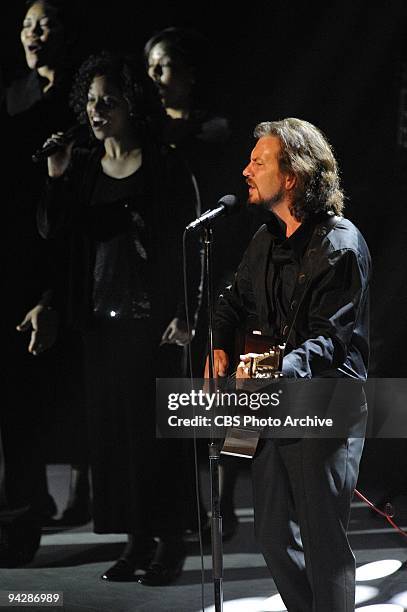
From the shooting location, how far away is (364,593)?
387cm

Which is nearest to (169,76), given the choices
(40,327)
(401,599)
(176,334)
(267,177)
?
(176,334)

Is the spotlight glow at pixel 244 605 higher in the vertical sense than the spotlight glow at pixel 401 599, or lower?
lower

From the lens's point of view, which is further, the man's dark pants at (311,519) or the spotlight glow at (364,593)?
the spotlight glow at (364,593)

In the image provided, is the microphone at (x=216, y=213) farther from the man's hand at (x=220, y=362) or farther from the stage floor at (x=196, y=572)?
the stage floor at (x=196, y=572)

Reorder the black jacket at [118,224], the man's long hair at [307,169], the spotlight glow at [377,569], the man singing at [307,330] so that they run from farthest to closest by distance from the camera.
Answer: the black jacket at [118,224], the spotlight glow at [377,569], the man's long hair at [307,169], the man singing at [307,330]

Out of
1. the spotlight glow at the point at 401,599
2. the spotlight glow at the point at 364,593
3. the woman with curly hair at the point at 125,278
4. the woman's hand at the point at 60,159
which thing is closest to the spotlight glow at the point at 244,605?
the spotlight glow at the point at 364,593

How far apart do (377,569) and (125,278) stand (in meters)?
1.68

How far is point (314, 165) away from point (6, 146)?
6.39 ft

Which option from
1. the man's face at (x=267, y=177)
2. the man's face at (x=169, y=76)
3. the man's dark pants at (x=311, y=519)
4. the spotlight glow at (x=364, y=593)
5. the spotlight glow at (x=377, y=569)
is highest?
the man's face at (x=169, y=76)

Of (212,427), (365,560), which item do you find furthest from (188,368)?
(212,427)

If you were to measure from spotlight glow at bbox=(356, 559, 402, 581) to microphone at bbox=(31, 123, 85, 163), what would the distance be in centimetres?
230

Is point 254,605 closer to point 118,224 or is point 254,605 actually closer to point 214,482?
point 214,482

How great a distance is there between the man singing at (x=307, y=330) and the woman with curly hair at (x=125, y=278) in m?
1.22

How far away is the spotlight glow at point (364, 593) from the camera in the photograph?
3803mm
